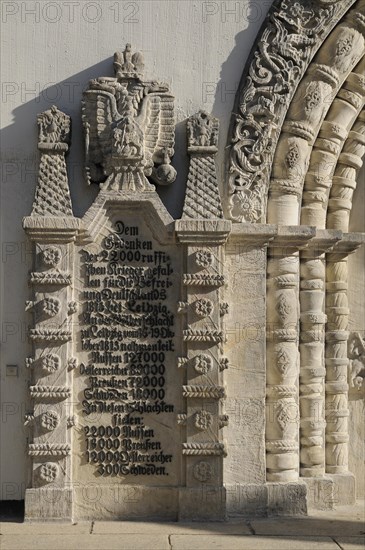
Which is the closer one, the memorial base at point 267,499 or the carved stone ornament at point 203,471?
the carved stone ornament at point 203,471

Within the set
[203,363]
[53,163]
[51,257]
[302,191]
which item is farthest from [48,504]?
[302,191]

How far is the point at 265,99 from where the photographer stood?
347 inches

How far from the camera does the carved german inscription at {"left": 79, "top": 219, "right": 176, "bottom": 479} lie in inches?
336

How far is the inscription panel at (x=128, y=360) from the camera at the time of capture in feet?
28.0

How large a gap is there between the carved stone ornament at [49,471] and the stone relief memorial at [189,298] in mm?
13

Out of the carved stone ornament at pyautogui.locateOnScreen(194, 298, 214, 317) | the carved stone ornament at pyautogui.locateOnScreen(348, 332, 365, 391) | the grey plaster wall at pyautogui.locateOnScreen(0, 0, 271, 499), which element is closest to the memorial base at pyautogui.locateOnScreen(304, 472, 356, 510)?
the carved stone ornament at pyautogui.locateOnScreen(348, 332, 365, 391)

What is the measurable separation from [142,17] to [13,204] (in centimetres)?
215

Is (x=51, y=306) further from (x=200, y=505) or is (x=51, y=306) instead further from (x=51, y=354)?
(x=200, y=505)

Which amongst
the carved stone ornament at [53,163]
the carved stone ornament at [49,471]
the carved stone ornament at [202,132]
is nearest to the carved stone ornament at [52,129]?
the carved stone ornament at [53,163]

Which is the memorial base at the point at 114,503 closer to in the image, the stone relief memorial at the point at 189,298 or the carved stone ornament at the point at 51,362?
the stone relief memorial at the point at 189,298

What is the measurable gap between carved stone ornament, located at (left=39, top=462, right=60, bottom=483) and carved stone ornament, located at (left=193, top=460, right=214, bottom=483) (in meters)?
1.24

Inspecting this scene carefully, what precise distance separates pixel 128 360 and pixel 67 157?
1972 millimetres

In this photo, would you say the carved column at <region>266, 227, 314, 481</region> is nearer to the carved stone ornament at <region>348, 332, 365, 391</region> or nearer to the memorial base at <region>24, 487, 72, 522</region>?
the carved stone ornament at <region>348, 332, 365, 391</region>

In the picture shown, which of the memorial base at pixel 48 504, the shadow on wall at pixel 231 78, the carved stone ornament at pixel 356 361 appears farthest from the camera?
the carved stone ornament at pixel 356 361
